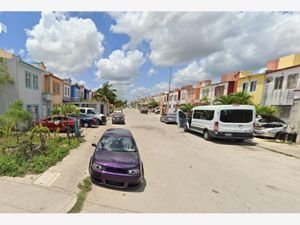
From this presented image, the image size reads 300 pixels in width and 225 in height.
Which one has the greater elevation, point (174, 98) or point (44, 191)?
point (174, 98)

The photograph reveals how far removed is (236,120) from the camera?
34.8 ft

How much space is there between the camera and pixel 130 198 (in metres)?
4.09

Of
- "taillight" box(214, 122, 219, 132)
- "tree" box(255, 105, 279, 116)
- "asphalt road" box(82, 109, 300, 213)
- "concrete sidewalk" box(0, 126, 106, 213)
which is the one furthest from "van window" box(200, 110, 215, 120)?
"concrete sidewalk" box(0, 126, 106, 213)

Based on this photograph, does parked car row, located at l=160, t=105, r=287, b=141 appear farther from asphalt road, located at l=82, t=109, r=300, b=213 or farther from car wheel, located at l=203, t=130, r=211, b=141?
asphalt road, located at l=82, t=109, r=300, b=213

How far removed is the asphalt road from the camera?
12.6 ft

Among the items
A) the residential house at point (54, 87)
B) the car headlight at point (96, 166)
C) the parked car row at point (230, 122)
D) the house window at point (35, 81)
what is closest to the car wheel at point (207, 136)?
the parked car row at point (230, 122)

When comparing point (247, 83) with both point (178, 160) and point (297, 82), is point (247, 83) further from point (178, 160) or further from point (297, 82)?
point (178, 160)

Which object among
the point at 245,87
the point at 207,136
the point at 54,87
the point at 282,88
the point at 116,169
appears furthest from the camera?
the point at 245,87

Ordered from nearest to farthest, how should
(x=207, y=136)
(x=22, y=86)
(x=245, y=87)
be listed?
(x=207, y=136)
(x=22, y=86)
(x=245, y=87)

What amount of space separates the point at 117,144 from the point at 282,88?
61.3 feet

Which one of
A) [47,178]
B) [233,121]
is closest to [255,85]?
[233,121]

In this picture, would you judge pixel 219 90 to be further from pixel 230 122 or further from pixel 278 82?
pixel 230 122

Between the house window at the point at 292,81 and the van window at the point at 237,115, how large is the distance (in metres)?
9.20

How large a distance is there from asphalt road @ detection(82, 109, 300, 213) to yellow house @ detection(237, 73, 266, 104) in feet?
44.6
